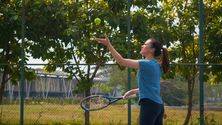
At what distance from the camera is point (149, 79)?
4.99m

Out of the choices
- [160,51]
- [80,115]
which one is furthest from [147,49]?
[80,115]

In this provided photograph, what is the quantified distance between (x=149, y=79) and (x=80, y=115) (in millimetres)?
4886

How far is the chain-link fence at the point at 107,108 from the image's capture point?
371 inches

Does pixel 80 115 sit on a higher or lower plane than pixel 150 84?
lower

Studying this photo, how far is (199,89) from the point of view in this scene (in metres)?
9.22

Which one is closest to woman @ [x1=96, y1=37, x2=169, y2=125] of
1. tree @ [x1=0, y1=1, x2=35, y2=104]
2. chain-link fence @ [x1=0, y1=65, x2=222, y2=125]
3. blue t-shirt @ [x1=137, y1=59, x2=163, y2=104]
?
blue t-shirt @ [x1=137, y1=59, x2=163, y2=104]

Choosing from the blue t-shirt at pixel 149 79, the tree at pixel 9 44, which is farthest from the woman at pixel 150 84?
the tree at pixel 9 44

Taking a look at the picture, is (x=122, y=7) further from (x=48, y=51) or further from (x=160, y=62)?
(x=160, y=62)

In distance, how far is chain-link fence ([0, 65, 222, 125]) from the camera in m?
9.41

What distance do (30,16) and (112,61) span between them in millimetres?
1900

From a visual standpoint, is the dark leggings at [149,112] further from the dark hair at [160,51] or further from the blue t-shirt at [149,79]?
the dark hair at [160,51]

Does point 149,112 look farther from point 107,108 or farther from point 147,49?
point 107,108

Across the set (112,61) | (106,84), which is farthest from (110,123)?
(112,61)

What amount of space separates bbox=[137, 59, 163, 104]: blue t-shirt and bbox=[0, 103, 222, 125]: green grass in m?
4.50
